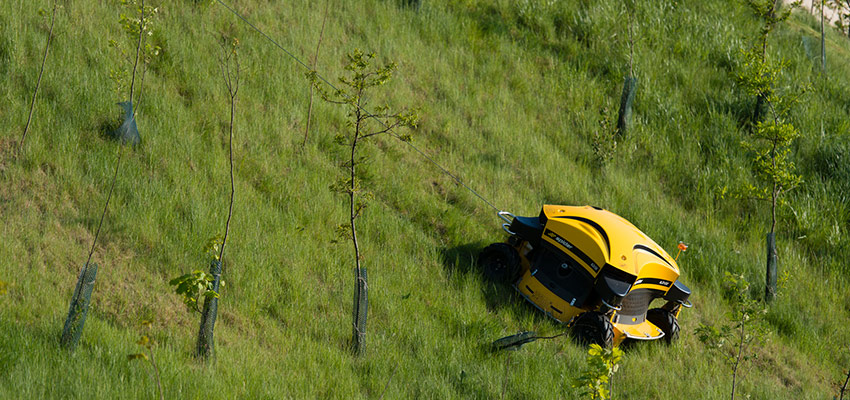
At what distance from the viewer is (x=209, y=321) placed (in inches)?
237

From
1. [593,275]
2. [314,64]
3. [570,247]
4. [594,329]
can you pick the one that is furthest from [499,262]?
[314,64]

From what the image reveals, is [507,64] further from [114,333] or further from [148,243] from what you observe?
[114,333]

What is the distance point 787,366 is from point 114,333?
723 cm

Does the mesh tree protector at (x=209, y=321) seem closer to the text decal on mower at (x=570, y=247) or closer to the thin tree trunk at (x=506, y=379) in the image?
the thin tree trunk at (x=506, y=379)

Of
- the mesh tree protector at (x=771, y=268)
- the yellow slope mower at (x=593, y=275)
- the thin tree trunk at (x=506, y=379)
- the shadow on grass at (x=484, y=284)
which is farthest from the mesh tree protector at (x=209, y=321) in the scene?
the mesh tree protector at (x=771, y=268)

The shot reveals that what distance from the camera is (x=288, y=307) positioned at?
732 centimetres

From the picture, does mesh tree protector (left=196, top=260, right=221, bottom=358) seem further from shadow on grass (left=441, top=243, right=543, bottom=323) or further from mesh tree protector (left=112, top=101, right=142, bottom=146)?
shadow on grass (left=441, top=243, right=543, bottom=323)

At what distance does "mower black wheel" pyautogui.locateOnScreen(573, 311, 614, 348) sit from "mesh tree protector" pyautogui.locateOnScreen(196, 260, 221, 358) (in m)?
3.76

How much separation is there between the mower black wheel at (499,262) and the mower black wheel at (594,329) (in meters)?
0.97

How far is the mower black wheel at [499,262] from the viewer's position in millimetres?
8773

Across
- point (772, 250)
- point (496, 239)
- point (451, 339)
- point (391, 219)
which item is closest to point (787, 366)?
point (772, 250)

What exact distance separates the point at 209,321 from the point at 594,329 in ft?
13.0

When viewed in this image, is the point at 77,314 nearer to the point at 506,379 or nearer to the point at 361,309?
the point at 361,309

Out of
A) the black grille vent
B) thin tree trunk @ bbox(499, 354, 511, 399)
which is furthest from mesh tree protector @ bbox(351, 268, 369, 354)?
the black grille vent
